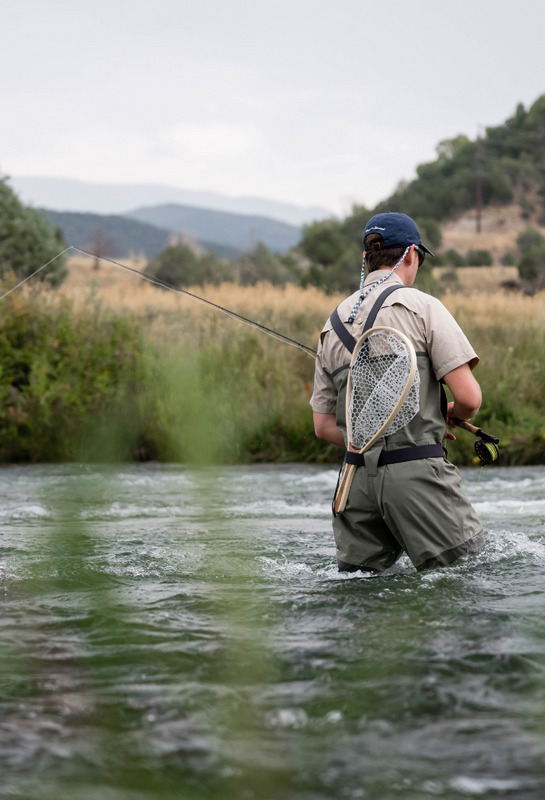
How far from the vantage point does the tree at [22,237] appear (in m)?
31.9

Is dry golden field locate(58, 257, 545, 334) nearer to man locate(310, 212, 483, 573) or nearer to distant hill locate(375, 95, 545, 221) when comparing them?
man locate(310, 212, 483, 573)

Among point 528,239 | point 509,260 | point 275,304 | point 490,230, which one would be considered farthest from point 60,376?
point 490,230

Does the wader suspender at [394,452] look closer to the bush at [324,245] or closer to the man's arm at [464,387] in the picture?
the man's arm at [464,387]

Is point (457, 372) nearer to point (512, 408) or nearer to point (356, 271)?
point (512, 408)

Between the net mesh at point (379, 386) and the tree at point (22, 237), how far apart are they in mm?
28594

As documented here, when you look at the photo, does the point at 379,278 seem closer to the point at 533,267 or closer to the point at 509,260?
the point at 533,267

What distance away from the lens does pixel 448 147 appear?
82.8m

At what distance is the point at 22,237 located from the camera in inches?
1286

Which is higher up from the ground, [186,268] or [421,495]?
[186,268]

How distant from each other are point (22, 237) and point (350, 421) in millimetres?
30714

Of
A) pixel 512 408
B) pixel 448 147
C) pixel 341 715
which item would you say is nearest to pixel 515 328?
pixel 512 408

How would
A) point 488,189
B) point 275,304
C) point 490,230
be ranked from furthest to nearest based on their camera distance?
point 488,189 → point 490,230 → point 275,304

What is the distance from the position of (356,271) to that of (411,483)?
106 ft

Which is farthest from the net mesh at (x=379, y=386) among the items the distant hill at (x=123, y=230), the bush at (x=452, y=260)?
the distant hill at (x=123, y=230)
